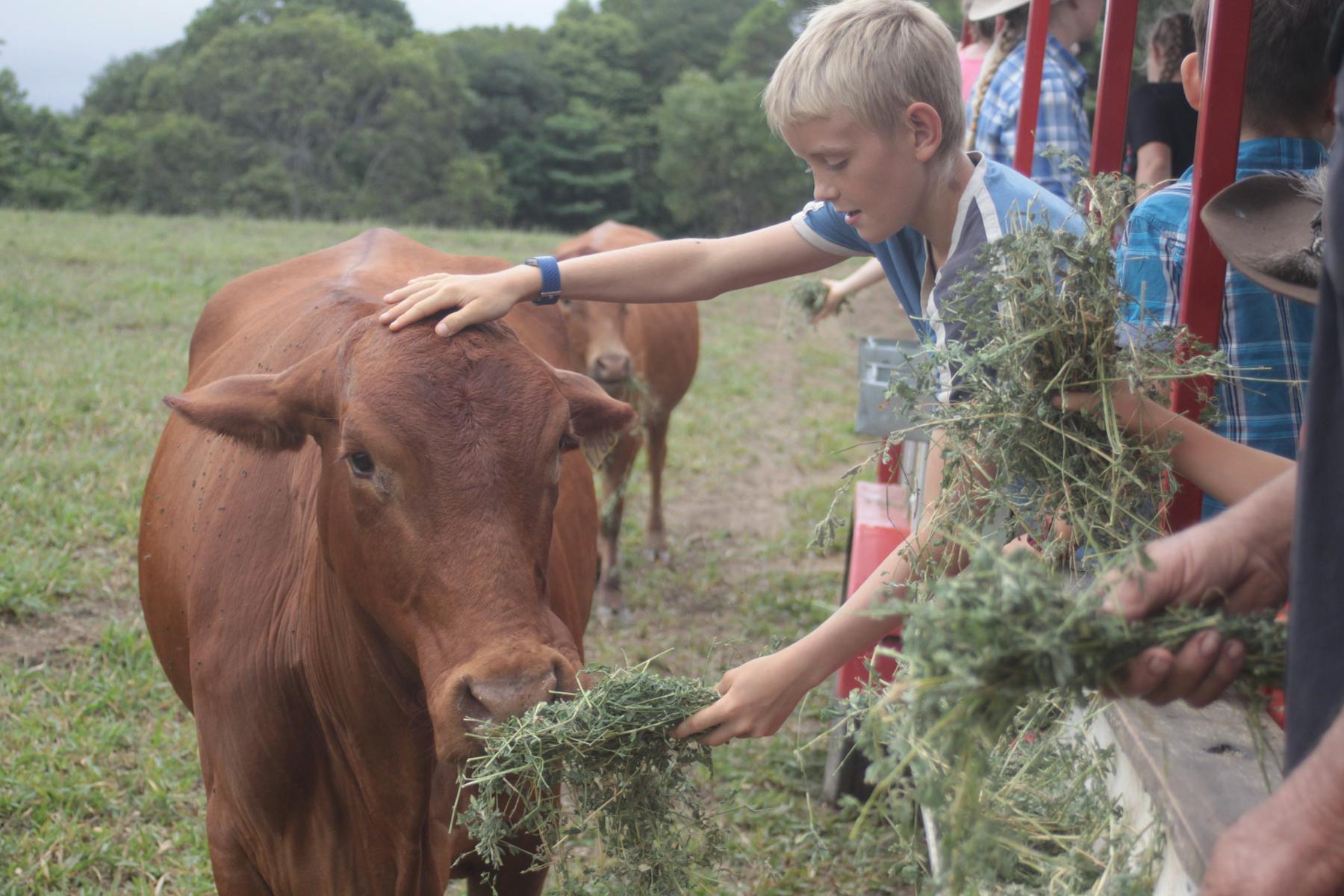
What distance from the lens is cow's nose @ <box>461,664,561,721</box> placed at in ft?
6.91

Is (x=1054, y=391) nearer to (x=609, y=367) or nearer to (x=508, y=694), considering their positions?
(x=508, y=694)

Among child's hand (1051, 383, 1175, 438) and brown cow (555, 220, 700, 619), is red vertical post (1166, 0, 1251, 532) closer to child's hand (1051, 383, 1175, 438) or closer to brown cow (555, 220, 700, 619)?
child's hand (1051, 383, 1175, 438)

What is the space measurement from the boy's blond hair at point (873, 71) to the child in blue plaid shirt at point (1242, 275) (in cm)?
53

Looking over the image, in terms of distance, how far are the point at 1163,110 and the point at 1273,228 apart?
2.60m

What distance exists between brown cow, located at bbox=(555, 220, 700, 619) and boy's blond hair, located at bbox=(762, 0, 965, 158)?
3.96 m

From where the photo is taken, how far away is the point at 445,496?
7.48ft

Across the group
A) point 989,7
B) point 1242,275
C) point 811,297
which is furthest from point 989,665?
point 989,7

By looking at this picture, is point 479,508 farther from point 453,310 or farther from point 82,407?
point 82,407

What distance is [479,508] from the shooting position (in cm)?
229

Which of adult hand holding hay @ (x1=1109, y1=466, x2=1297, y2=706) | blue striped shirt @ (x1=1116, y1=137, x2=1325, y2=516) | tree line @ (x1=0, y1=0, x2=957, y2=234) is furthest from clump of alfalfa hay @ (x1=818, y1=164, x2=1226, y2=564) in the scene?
tree line @ (x1=0, y1=0, x2=957, y2=234)

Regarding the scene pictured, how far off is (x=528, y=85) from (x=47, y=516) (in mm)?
62806

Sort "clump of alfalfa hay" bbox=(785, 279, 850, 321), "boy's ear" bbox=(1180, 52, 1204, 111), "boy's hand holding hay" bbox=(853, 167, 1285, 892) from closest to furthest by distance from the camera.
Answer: "boy's hand holding hay" bbox=(853, 167, 1285, 892) < "boy's ear" bbox=(1180, 52, 1204, 111) < "clump of alfalfa hay" bbox=(785, 279, 850, 321)

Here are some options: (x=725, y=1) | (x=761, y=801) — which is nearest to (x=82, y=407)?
(x=761, y=801)

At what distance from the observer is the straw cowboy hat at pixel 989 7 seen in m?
4.73
